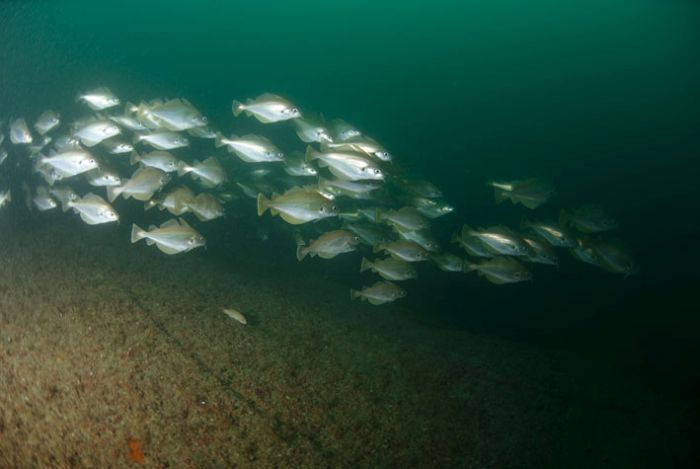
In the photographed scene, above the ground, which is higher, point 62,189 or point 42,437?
point 42,437

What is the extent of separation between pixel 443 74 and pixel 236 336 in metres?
53.1

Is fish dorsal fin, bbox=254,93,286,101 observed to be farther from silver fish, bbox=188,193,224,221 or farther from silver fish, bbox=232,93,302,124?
silver fish, bbox=188,193,224,221

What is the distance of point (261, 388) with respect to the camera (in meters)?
4.06

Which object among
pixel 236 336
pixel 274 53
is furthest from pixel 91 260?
pixel 274 53

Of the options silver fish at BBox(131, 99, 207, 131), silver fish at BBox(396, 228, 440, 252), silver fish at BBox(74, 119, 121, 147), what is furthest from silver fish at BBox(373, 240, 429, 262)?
silver fish at BBox(74, 119, 121, 147)

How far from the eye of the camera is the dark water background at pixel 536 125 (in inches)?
406

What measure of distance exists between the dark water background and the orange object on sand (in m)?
5.78

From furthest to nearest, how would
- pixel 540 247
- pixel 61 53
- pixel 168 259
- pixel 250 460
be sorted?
pixel 61 53
pixel 168 259
pixel 540 247
pixel 250 460

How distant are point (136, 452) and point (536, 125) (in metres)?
33.0

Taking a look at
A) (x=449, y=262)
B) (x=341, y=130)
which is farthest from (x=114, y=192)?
(x=449, y=262)

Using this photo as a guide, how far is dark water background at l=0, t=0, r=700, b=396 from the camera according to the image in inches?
406

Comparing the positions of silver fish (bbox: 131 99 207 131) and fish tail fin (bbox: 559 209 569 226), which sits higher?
silver fish (bbox: 131 99 207 131)

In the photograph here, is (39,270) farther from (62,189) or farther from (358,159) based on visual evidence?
(358,159)

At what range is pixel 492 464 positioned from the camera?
3.86 metres
